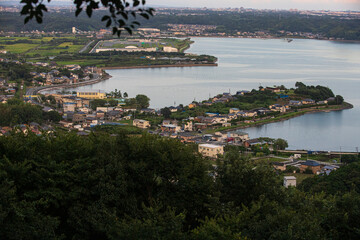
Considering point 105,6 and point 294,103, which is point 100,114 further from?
point 105,6

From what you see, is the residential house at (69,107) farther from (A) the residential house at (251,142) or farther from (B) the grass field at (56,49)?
(B) the grass field at (56,49)

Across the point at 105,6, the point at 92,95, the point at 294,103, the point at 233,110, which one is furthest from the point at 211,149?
the point at 105,6

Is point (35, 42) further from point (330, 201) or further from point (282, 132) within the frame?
point (330, 201)

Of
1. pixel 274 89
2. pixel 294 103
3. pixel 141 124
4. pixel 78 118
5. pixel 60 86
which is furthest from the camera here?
pixel 60 86

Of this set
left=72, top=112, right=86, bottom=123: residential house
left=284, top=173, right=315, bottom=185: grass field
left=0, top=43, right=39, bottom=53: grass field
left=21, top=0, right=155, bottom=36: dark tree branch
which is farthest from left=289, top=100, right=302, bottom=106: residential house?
left=0, top=43, right=39, bottom=53: grass field

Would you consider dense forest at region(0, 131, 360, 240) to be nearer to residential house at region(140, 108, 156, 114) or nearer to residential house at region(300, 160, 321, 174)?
residential house at region(300, 160, 321, 174)

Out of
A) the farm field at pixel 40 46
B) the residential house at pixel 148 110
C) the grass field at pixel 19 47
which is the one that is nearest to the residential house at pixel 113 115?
the residential house at pixel 148 110
